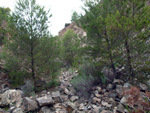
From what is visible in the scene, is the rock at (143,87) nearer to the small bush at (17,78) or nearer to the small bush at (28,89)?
the small bush at (28,89)

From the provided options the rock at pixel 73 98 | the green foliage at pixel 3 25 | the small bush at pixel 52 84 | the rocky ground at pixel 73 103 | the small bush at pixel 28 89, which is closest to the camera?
the rocky ground at pixel 73 103

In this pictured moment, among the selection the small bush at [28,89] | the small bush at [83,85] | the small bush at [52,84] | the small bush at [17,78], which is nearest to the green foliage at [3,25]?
the small bush at [17,78]

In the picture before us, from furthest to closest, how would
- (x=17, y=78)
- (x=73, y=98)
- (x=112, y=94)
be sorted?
1. (x=17, y=78)
2. (x=73, y=98)
3. (x=112, y=94)

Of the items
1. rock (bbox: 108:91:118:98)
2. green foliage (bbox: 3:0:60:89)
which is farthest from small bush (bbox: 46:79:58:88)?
rock (bbox: 108:91:118:98)

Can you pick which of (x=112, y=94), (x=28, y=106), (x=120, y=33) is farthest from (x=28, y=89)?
(x=120, y=33)

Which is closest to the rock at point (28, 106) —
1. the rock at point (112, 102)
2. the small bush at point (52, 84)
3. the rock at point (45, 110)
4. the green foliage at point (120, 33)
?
the rock at point (45, 110)

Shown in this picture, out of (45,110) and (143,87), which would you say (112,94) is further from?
(45,110)

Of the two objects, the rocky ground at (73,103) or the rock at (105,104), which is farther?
the rock at (105,104)

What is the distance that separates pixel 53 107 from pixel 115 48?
3.48 metres

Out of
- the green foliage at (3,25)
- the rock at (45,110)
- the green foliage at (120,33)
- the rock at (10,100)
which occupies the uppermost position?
the green foliage at (3,25)

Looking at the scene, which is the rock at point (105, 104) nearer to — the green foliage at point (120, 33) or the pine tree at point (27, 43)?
the green foliage at point (120, 33)

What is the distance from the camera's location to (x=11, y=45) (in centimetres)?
676

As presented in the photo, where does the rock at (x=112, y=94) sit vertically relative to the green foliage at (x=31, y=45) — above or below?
below

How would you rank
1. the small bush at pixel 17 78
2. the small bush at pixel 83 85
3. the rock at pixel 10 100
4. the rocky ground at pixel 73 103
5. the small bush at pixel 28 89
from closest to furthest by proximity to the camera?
1. the rocky ground at pixel 73 103
2. the rock at pixel 10 100
3. the small bush at pixel 83 85
4. the small bush at pixel 28 89
5. the small bush at pixel 17 78
